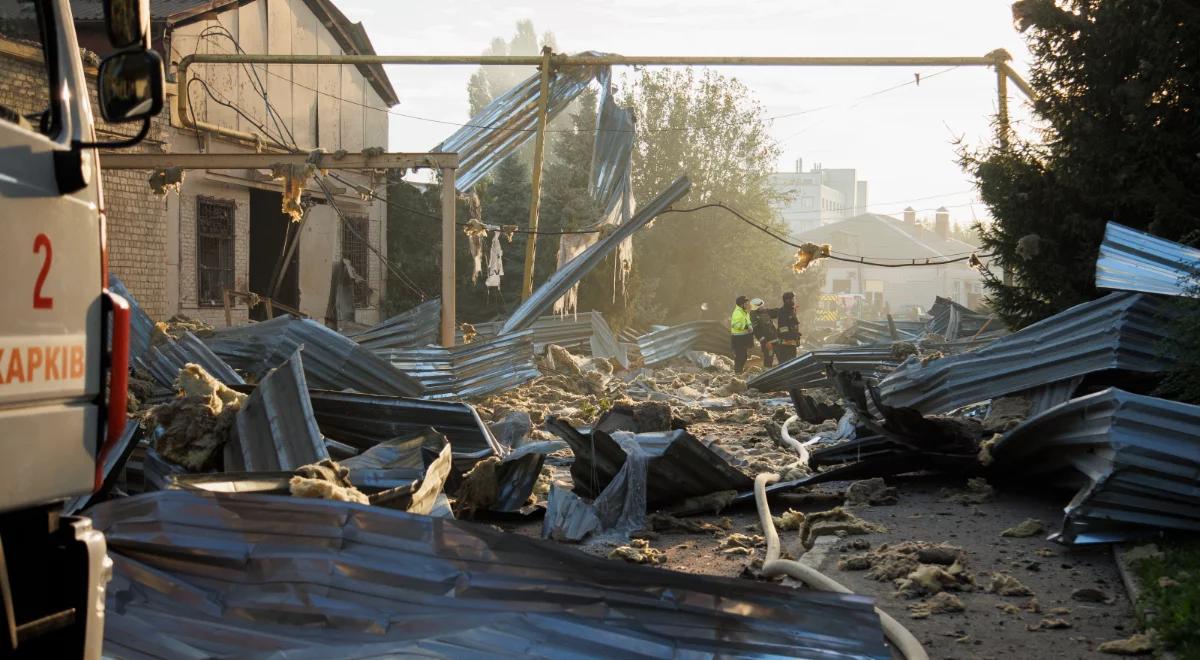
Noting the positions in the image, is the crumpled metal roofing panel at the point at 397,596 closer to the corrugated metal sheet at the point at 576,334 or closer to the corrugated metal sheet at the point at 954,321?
the corrugated metal sheet at the point at 576,334

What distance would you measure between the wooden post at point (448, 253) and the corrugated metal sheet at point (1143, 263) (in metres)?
7.97

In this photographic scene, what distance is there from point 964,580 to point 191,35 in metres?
17.7

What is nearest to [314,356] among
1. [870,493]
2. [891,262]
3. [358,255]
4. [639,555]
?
[639,555]

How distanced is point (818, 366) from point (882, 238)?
72133 mm

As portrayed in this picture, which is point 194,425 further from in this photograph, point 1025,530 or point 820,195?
point 820,195

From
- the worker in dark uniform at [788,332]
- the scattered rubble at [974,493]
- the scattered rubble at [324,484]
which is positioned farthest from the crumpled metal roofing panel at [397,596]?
the worker in dark uniform at [788,332]

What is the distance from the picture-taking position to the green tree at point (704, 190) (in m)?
39.7

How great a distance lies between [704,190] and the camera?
4344cm

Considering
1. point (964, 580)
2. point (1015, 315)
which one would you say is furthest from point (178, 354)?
point (1015, 315)

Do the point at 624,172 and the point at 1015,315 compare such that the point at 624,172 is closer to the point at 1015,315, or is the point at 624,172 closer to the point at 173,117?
the point at 173,117

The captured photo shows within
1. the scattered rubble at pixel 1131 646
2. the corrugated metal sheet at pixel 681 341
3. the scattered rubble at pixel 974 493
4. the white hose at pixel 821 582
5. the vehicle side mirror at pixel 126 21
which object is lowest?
the corrugated metal sheet at pixel 681 341

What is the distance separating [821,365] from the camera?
16.2m

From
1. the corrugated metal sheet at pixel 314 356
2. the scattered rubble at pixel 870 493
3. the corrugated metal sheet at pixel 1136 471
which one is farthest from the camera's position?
the corrugated metal sheet at pixel 314 356

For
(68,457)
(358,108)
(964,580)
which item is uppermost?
(358,108)
